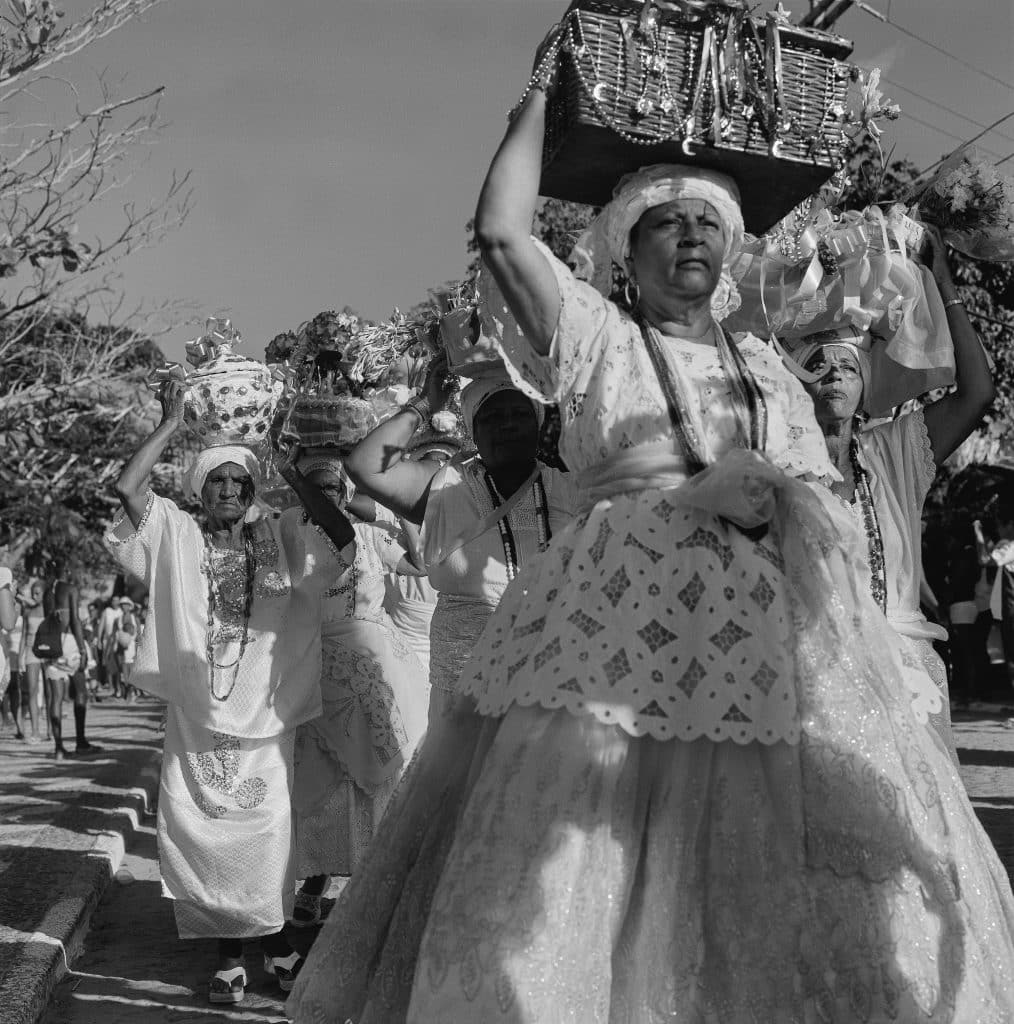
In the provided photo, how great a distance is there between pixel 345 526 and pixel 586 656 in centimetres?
319

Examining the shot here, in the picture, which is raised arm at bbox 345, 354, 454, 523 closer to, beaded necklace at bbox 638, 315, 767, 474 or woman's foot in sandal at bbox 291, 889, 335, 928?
beaded necklace at bbox 638, 315, 767, 474

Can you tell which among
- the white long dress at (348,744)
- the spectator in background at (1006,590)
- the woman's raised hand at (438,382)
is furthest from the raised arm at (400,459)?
the spectator in background at (1006,590)

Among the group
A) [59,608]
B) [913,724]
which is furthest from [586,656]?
[59,608]

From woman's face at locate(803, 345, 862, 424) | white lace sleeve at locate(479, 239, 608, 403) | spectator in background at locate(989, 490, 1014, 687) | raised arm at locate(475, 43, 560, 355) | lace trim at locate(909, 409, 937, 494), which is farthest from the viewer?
spectator in background at locate(989, 490, 1014, 687)

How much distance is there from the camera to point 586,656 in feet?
10.5

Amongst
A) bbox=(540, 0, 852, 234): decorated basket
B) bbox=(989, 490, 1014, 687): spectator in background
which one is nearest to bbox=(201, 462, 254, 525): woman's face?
bbox=(540, 0, 852, 234): decorated basket

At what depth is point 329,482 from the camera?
22.5ft

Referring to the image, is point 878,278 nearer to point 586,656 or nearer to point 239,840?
point 586,656

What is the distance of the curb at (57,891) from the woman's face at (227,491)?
188 centimetres

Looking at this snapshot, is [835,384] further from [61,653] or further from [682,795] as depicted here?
[61,653]

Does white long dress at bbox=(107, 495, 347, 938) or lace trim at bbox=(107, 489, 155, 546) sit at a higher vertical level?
lace trim at bbox=(107, 489, 155, 546)

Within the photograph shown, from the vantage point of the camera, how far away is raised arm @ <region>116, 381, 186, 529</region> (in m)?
5.97

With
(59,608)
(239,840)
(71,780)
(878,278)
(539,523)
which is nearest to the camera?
(878,278)

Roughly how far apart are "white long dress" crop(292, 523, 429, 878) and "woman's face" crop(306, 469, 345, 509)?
0.38 m
